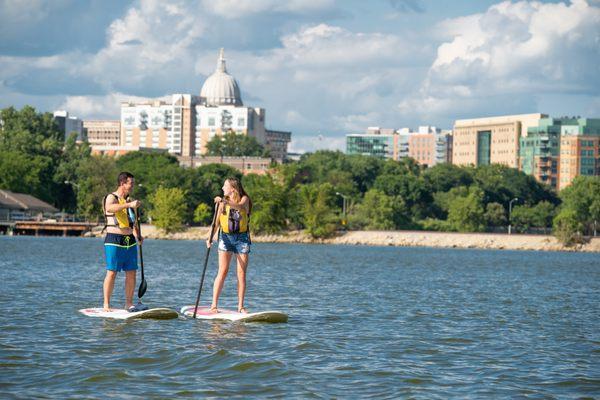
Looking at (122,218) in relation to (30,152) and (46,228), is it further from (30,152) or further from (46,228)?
(30,152)

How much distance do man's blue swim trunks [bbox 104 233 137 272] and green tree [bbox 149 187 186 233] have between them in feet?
358

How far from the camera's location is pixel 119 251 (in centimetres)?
2050

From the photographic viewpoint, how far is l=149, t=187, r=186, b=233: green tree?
425 ft

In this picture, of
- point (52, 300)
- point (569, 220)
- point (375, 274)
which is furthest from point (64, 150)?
point (52, 300)

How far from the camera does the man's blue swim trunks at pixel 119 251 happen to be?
20.4 meters

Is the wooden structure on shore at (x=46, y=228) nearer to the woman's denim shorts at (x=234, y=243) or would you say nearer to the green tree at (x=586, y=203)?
the green tree at (x=586, y=203)

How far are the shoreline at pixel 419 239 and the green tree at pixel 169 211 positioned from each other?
3.81 feet

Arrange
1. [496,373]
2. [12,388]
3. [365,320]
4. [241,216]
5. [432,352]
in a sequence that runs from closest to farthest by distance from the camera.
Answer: [12,388], [496,373], [432,352], [241,216], [365,320]

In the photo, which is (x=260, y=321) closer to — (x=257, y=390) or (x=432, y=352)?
(x=432, y=352)

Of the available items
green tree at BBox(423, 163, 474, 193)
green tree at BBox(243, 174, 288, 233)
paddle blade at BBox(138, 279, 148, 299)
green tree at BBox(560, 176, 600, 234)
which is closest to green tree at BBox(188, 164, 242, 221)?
green tree at BBox(243, 174, 288, 233)

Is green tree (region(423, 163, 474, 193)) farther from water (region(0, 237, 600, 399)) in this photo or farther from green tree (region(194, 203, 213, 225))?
water (region(0, 237, 600, 399))

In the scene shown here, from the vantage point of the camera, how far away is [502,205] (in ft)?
559

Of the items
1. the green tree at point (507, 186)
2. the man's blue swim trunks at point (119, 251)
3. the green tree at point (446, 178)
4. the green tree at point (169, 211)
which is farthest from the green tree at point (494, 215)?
the man's blue swim trunks at point (119, 251)

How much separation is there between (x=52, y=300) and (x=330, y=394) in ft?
40.8
